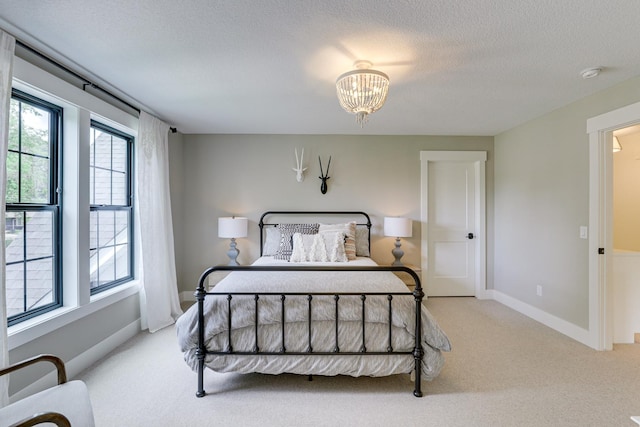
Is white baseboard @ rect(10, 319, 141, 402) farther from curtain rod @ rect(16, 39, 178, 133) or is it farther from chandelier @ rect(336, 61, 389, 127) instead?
chandelier @ rect(336, 61, 389, 127)

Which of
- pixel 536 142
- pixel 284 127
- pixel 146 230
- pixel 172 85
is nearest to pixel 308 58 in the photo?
pixel 172 85

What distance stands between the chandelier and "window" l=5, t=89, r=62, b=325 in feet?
7.48

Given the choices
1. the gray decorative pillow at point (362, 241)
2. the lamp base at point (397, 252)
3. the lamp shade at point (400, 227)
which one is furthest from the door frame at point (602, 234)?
the gray decorative pillow at point (362, 241)

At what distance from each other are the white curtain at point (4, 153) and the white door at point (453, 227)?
432 centimetres

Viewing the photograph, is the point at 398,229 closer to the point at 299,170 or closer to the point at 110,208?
the point at 299,170

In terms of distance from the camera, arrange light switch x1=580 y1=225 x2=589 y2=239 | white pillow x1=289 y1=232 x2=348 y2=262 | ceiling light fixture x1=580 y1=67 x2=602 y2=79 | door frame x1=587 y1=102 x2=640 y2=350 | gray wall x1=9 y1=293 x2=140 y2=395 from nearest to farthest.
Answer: gray wall x1=9 y1=293 x2=140 y2=395 < ceiling light fixture x1=580 y1=67 x2=602 y2=79 < door frame x1=587 y1=102 x2=640 y2=350 < light switch x1=580 y1=225 x2=589 y2=239 < white pillow x1=289 y1=232 x2=348 y2=262

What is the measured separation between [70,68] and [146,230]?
5.15 feet

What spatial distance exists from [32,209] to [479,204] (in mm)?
4979

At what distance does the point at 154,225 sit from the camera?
3168 mm

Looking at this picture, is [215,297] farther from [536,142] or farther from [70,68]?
[536,142]

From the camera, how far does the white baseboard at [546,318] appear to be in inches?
111

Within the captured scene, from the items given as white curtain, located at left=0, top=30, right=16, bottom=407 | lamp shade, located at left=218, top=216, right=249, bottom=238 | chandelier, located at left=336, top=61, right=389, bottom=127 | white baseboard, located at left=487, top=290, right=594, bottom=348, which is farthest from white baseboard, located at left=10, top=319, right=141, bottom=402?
white baseboard, located at left=487, top=290, right=594, bottom=348

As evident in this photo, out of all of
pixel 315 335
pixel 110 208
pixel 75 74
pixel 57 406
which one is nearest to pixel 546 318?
pixel 315 335

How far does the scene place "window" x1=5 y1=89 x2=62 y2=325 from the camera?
195 centimetres
